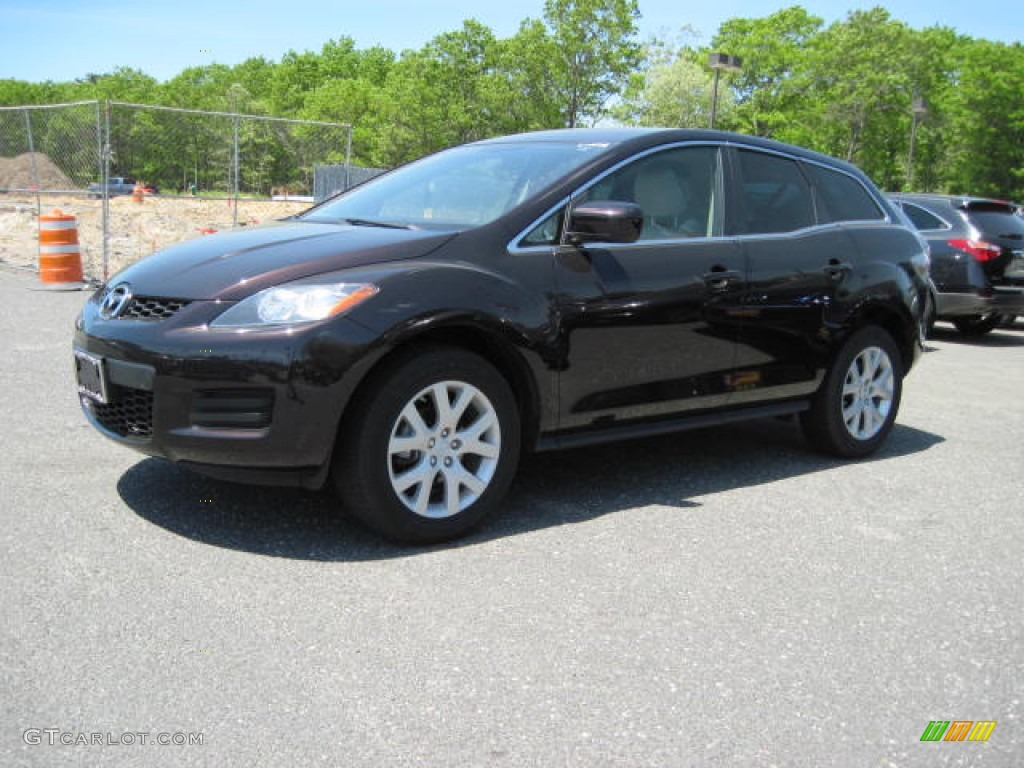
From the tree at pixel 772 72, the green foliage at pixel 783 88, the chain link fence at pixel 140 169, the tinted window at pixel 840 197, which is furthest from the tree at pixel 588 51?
the tinted window at pixel 840 197

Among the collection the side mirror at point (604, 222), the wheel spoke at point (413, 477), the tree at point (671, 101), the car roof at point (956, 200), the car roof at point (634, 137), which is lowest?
the wheel spoke at point (413, 477)

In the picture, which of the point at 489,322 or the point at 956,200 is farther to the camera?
the point at 956,200

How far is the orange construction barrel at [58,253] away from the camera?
1230 centimetres

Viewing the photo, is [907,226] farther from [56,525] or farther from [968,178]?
[968,178]

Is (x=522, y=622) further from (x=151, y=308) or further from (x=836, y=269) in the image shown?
(x=836, y=269)

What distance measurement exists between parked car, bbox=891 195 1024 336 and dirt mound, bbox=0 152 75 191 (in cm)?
1142

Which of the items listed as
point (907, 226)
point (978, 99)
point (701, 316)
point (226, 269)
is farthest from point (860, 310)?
point (978, 99)

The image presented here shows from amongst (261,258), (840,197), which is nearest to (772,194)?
(840,197)

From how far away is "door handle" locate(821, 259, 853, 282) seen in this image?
5.46 meters

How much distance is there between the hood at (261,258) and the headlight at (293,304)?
48 mm

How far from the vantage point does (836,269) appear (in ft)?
18.0

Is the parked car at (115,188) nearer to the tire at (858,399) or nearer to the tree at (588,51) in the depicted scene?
the tire at (858,399)

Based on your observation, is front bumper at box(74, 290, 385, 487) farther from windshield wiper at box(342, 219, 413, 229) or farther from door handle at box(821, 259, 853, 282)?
door handle at box(821, 259, 853, 282)

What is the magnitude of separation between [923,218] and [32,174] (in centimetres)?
1237
